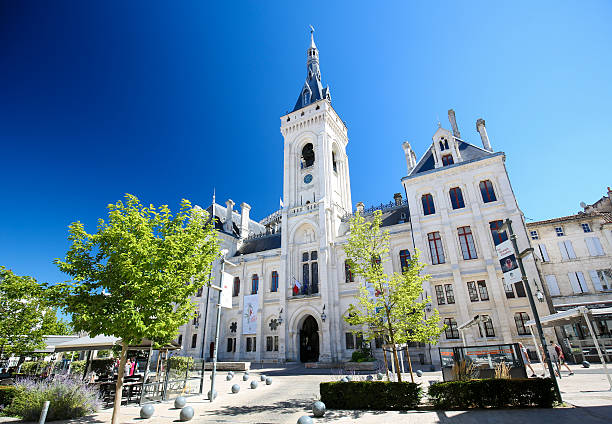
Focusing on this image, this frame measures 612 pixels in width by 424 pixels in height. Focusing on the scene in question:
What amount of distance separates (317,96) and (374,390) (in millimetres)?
38107

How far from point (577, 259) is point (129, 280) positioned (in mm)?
31822

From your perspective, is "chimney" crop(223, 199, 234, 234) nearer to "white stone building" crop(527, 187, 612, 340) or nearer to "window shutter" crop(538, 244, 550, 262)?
"white stone building" crop(527, 187, 612, 340)

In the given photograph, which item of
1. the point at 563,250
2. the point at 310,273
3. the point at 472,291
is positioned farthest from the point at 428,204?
the point at 310,273

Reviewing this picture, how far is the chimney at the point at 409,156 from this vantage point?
97.5 feet

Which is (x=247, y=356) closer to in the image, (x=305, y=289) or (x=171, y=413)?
(x=305, y=289)

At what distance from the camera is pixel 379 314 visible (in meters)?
12.5

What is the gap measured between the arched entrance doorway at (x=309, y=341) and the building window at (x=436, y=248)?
13.7 m

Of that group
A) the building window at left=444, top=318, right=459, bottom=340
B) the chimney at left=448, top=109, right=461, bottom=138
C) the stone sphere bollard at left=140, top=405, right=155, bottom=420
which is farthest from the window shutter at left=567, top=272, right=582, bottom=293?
the stone sphere bollard at left=140, top=405, right=155, bottom=420

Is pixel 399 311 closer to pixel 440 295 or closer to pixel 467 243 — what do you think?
pixel 440 295

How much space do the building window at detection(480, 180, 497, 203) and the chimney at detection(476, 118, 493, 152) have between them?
→ 11.0ft

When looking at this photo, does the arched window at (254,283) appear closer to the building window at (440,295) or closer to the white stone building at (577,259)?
the building window at (440,295)

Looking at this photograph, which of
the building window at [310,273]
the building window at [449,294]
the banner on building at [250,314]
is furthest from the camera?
the banner on building at [250,314]

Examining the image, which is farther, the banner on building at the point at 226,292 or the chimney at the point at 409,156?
the chimney at the point at 409,156

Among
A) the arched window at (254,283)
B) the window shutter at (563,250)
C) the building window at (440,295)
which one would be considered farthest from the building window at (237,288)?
the window shutter at (563,250)
